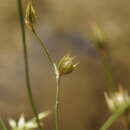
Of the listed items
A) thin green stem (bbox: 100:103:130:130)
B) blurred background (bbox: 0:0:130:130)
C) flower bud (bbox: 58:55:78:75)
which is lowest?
blurred background (bbox: 0:0:130:130)

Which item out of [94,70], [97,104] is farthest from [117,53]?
[97,104]

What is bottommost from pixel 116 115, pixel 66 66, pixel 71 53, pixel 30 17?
pixel 71 53

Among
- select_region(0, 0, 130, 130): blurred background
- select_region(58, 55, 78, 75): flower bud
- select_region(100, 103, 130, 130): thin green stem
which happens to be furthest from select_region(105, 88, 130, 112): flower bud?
select_region(0, 0, 130, 130): blurred background

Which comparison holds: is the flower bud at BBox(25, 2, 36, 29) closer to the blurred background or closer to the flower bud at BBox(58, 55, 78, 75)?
the flower bud at BBox(58, 55, 78, 75)

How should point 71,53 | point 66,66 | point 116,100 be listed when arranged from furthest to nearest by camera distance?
point 71,53
point 116,100
point 66,66

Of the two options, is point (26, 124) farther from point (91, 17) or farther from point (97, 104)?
point (91, 17)

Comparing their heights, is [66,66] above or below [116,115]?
above

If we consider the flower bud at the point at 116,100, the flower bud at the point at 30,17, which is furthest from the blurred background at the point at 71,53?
the flower bud at the point at 30,17

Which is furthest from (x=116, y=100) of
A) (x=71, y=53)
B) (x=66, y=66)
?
(x=71, y=53)

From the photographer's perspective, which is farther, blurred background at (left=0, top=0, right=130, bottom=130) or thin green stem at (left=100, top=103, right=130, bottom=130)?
blurred background at (left=0, top=0, right=130, bottom=130)

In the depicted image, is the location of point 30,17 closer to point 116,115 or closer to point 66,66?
point 66,66
